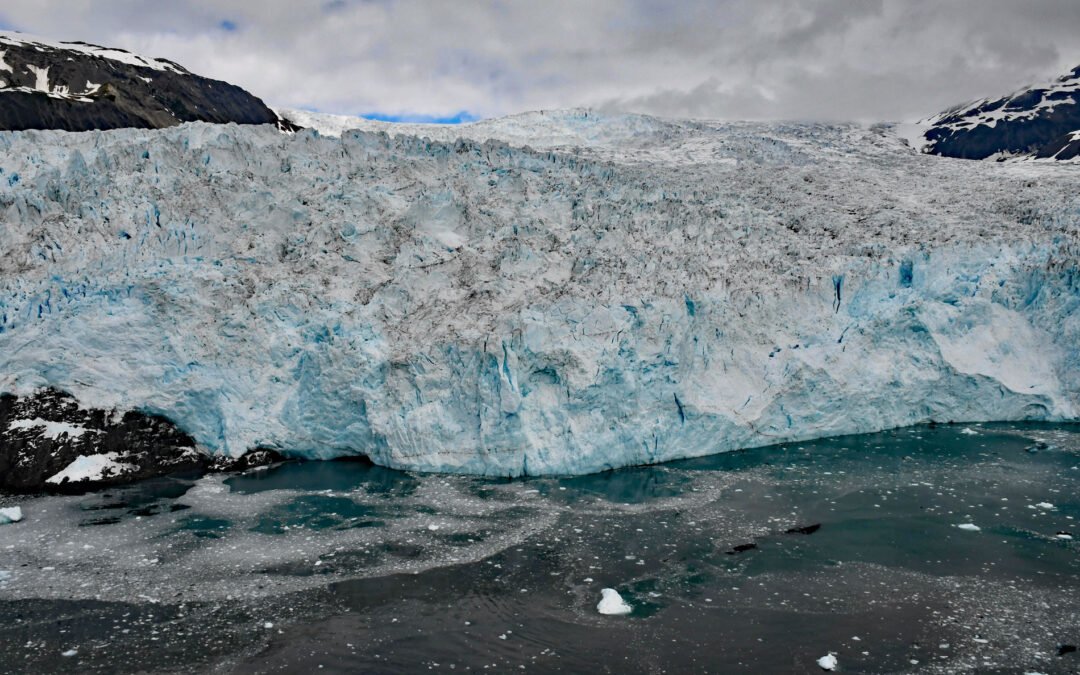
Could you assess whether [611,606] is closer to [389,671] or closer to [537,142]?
[389,671]

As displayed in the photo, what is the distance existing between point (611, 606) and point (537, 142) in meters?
20.3

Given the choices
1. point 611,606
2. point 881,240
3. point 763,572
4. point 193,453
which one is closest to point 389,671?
point 611,606

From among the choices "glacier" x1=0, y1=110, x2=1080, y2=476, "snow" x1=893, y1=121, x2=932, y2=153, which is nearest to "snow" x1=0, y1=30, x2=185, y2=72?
"glacier" x1=0, y1=110, x2=1080, y2=476

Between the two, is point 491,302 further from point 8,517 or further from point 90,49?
point 90,49

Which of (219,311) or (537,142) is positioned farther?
(537,142)

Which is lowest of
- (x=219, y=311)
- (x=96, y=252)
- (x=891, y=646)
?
(x=891, y=646)

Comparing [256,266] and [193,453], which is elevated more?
[256,266]

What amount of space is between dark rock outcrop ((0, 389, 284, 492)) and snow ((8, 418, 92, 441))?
13 mm

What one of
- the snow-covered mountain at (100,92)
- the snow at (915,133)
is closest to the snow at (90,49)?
the snow-covered mountain at (100,92)

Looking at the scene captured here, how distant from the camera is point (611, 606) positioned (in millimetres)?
7461

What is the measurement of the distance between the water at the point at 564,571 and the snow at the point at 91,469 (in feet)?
2.12

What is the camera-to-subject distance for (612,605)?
294 inches

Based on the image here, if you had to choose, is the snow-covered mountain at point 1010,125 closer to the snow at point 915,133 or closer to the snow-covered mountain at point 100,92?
the snow at point 915,133

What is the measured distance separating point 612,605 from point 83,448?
28.4 feet
